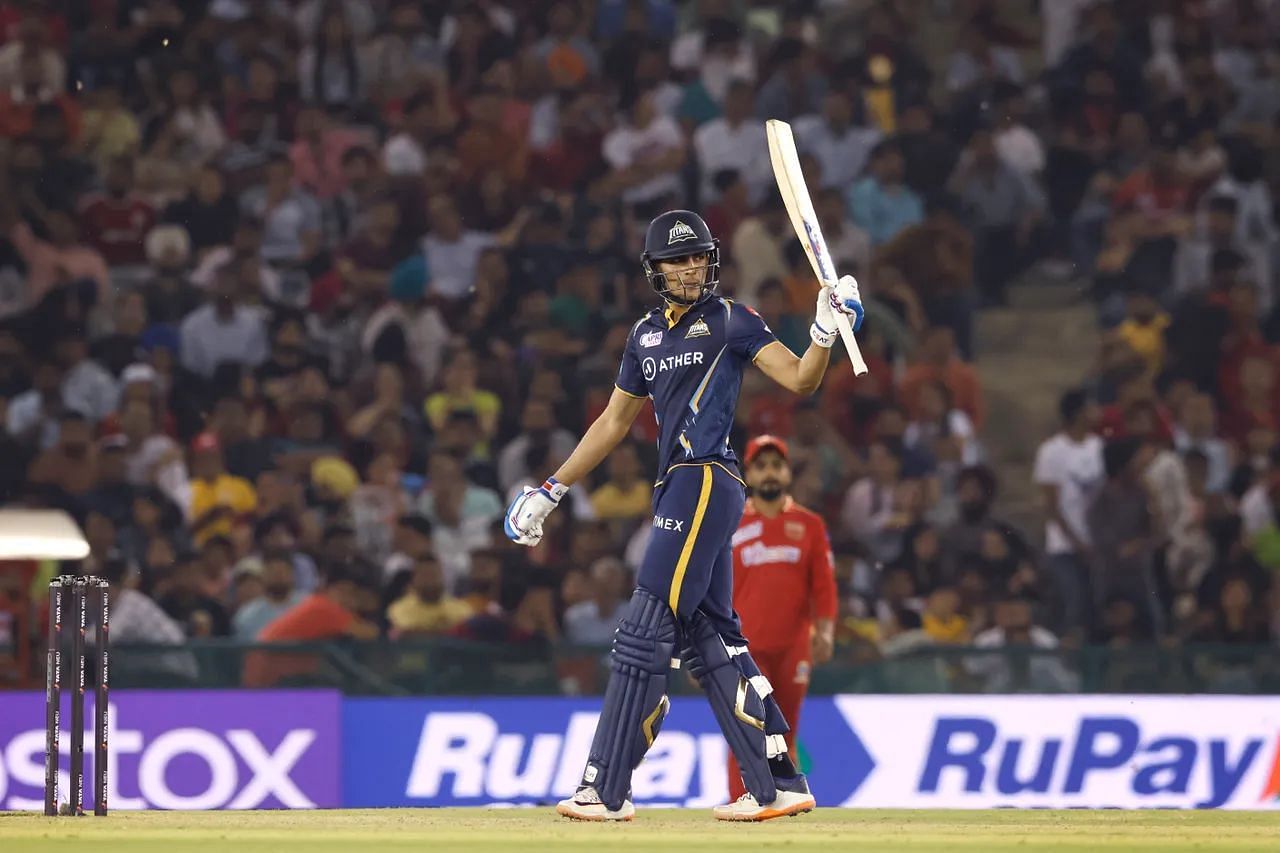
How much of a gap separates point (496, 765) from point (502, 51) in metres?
7.47

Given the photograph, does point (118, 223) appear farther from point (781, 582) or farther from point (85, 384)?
point (781, 582)

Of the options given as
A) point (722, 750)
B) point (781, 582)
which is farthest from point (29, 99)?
point (781, 582)

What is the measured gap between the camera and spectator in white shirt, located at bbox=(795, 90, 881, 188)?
58.5 ft

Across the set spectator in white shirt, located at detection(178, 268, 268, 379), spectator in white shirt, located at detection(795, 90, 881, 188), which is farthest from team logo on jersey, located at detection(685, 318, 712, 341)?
spectator in white shirt, located at detection(795, 90, 881, 188)

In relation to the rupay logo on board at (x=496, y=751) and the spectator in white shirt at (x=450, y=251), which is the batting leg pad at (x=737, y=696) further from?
the spectator in white shirt at (x=450, y=251)

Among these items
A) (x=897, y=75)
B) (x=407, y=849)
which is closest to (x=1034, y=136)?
A: (x=897, y=75)

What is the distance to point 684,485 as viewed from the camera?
320 inches

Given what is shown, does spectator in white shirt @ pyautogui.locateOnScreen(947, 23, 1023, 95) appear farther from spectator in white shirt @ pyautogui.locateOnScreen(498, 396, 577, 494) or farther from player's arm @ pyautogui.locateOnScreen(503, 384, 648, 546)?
player's arm @ pyautogui.locateOnScreen(503, 384, 648, 546)

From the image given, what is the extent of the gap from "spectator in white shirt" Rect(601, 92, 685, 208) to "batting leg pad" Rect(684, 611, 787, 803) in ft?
32.1

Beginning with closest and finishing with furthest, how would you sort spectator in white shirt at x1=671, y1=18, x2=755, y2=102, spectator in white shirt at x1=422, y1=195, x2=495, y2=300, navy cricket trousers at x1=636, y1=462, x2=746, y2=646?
1. navy cricket trousers at x1=636, y1=462, x2=746, y2=646
2. spectator in white shirt at x1=422, y1=195, x2=495, y2=300
3. spectator in white shirt at x1=671, y1=18, x2=755, y2=102

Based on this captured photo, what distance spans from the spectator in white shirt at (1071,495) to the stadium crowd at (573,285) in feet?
0.09

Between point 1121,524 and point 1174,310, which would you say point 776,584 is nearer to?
point 1121,524

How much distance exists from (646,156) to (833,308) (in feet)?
33.7

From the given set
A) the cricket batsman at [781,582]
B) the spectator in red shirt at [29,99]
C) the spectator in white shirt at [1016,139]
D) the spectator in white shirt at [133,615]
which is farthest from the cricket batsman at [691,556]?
the spectator in red shirt at [29,99]
